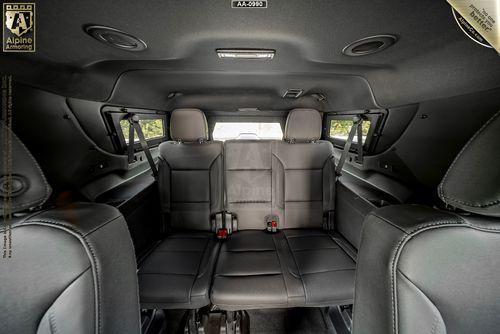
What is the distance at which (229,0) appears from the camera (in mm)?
999

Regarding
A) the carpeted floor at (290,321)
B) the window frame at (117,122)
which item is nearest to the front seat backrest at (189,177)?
the window frame at (117,122)

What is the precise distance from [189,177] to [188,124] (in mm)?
539

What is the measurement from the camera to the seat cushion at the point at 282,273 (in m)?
1.44

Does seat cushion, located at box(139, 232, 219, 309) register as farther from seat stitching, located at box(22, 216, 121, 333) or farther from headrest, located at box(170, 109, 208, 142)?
headrest, located at box(170, 109, 208, 142)

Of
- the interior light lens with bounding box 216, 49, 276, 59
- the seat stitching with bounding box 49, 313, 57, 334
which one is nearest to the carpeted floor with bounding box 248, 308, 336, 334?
the seat stitching with bounding box 49, 313, 57, 334

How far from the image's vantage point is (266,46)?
4.86ft

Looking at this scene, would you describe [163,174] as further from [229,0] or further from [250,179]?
[229,0]

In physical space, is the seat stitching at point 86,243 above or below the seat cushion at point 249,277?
above

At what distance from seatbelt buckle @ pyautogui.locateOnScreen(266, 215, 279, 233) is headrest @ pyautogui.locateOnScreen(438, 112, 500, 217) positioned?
172 cm

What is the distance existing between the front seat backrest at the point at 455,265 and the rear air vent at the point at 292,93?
242 cm

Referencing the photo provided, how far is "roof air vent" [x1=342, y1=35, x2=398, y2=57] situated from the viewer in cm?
131

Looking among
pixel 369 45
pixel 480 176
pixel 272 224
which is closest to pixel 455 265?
pixel 480 176

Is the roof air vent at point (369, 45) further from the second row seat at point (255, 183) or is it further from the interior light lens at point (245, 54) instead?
the second row seat at point (255, 183)

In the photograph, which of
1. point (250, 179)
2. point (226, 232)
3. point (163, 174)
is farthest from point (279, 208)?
point (163, 174)
